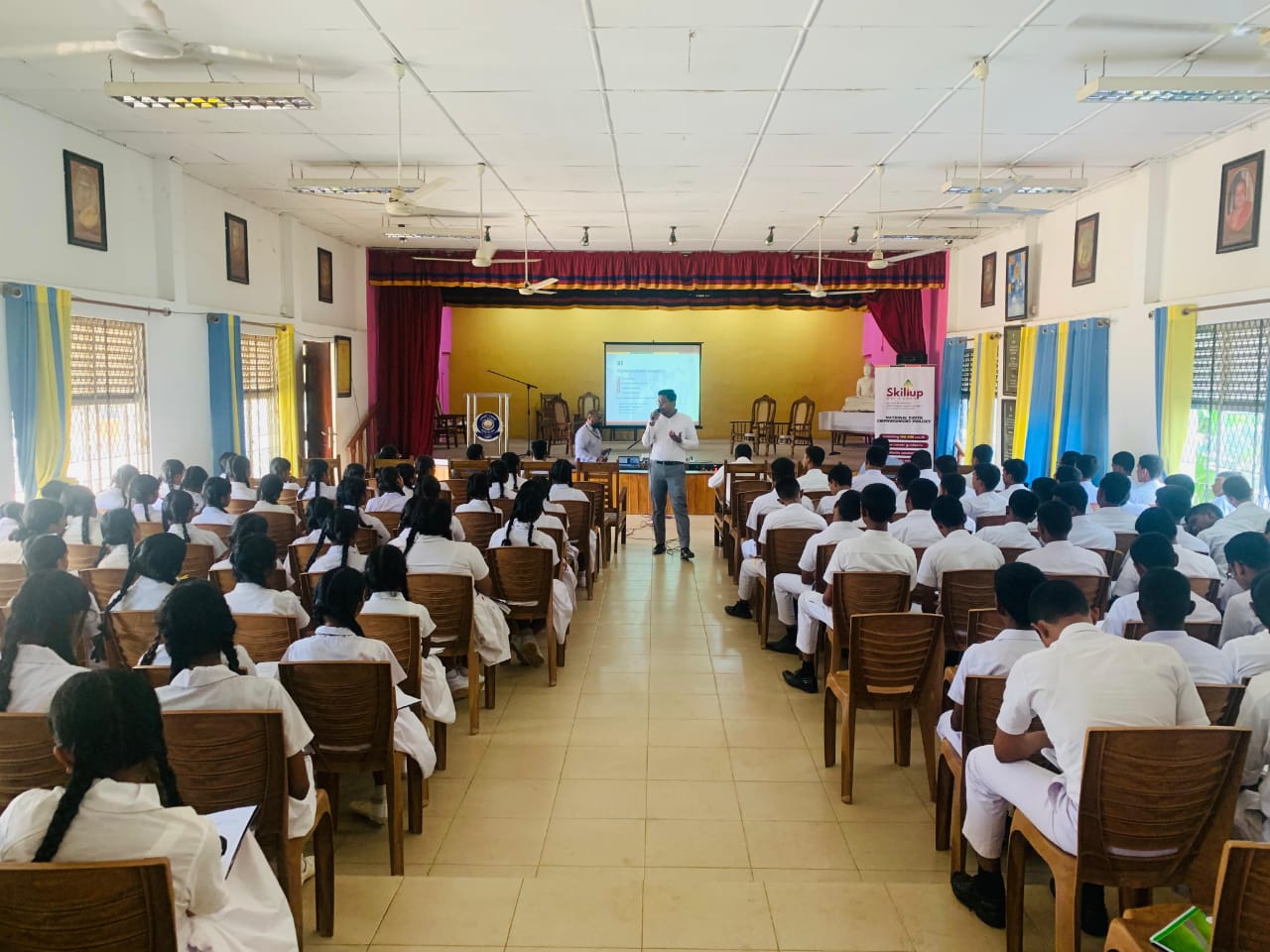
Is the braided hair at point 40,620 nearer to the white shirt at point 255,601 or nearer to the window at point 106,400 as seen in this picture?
the white shirt at point 255,601

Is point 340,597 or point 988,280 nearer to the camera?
point 340,597

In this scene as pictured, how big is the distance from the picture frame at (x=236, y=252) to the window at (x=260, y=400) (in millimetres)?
719

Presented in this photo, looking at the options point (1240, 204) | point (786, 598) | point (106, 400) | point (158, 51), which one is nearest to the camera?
point (158, 51)

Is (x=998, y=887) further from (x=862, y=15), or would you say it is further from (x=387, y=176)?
(x=387, y=176)

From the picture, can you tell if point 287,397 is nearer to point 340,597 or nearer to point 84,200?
point 84,200

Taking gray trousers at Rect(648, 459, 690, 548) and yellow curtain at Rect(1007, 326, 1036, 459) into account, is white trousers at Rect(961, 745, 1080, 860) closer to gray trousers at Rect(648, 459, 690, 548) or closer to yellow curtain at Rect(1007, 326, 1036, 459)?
gray trousers at Rect(648, 459, 690, 548)

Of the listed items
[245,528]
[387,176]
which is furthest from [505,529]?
[387,176]

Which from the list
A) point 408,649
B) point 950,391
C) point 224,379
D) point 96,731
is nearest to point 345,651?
point 408,649

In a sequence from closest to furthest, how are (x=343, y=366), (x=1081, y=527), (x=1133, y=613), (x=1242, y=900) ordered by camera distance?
(x=1242, y=900) < (x=1133, y=613) < (x=1081, y=527) < (x=343, y=366)

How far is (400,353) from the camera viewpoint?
13734mm

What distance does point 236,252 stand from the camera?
31.0 ft

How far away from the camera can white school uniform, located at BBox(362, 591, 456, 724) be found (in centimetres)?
384

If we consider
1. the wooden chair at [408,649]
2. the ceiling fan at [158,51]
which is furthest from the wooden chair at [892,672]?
the ceiling fan at [158,51]

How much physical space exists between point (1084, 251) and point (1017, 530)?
15.7 feet
